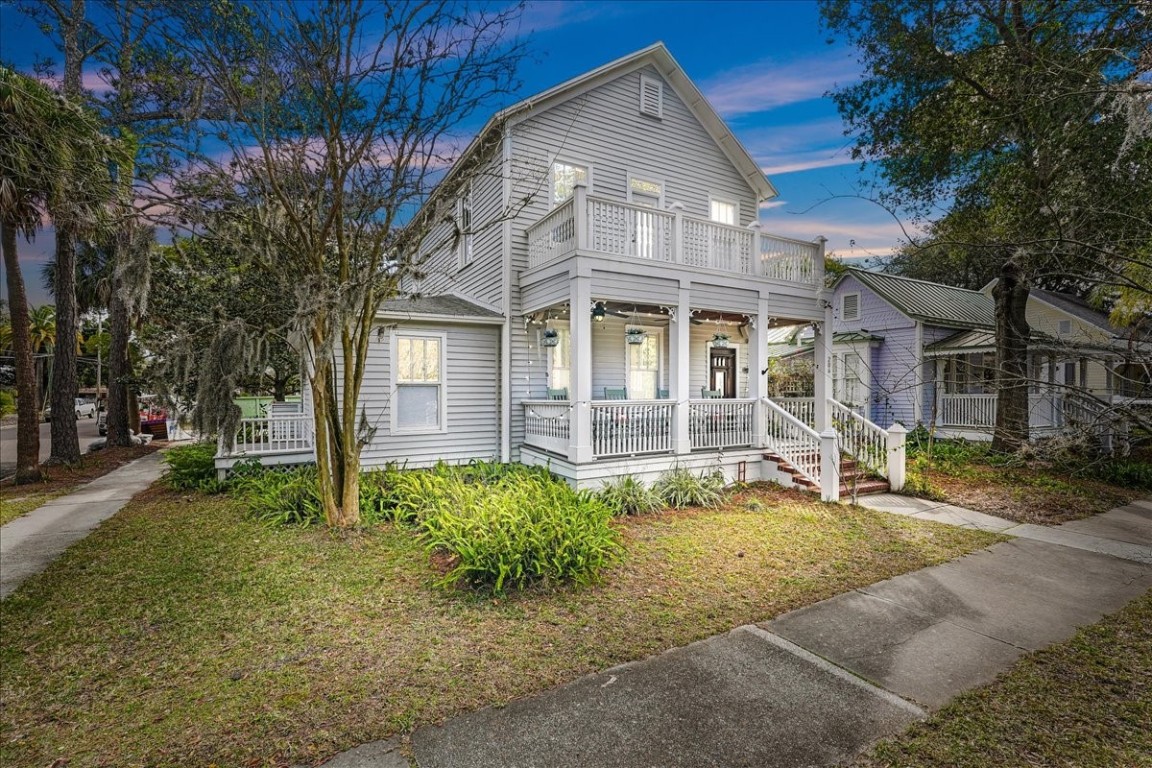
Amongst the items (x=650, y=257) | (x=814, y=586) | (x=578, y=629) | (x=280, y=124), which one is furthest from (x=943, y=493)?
(x=280, y=124)

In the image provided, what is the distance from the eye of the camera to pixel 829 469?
340 inches

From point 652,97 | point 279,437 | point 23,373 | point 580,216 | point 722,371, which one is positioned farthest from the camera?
point 722,371

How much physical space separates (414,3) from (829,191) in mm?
6079

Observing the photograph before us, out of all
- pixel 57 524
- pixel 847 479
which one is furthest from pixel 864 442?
pixel 57 524

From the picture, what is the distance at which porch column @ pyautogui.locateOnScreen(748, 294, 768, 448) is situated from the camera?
33.0ft

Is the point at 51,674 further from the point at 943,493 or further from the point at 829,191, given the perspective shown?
the point at 943,493

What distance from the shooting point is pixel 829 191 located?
336cm

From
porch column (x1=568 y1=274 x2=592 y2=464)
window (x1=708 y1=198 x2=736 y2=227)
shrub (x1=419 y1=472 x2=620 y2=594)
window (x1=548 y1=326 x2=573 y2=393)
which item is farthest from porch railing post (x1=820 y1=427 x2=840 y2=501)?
window (x1=708 y1=198 x2=736 y2=227)

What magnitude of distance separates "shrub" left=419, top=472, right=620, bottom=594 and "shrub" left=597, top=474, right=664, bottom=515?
1.09 m

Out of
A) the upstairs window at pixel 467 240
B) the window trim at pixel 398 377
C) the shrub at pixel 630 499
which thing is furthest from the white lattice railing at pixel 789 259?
the window trim at pixel 398 377

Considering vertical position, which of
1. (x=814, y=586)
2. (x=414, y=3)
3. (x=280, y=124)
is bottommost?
(x=814, y=586)

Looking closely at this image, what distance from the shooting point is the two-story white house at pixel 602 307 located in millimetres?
8781

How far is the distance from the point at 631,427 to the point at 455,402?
3.81 metres

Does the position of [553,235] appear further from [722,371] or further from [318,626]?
[318,626]
